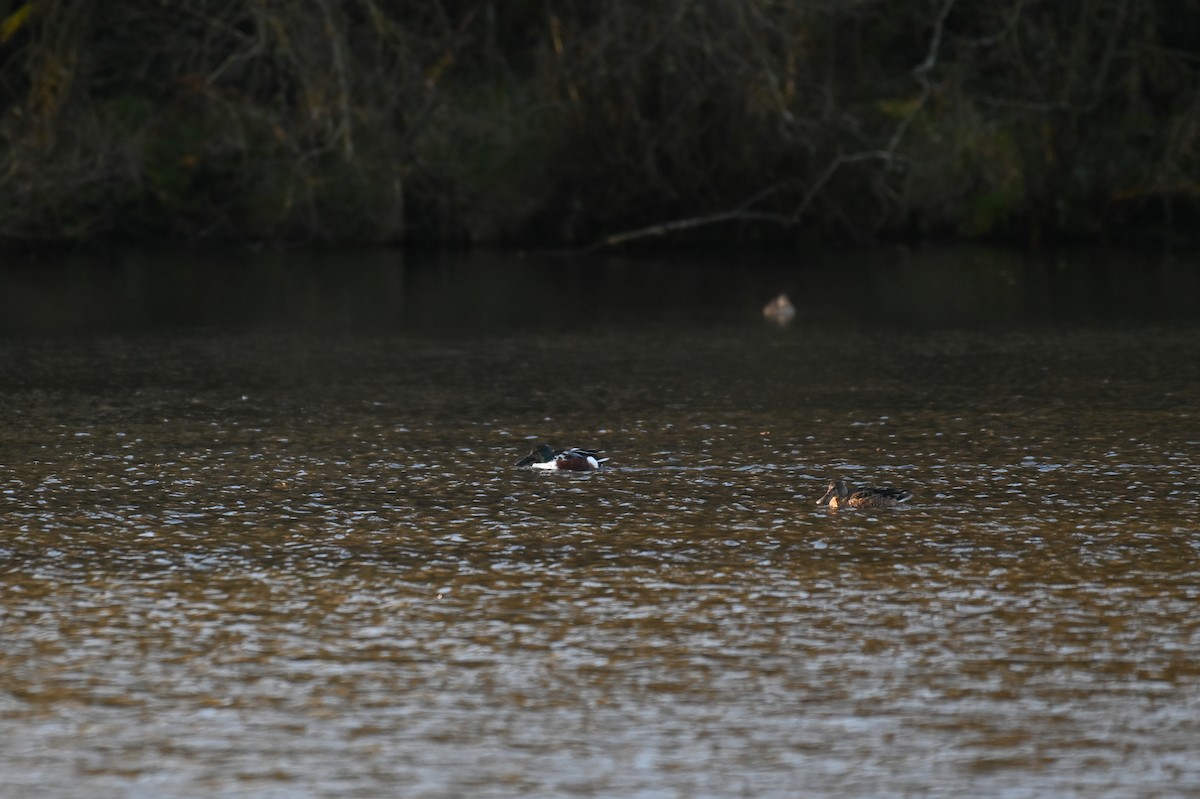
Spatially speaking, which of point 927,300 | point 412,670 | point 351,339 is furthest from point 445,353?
point 412,670

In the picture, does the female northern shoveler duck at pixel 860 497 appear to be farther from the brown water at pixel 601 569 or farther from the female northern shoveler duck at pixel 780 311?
the female northern shoveler duck at pixel 780 311

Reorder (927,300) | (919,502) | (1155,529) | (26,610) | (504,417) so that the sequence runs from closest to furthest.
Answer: (26,610) < (1155,529) < (919,502) < (504,417) < (927,300)

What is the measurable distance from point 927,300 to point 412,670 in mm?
13223

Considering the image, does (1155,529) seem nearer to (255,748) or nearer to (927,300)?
(255,748)

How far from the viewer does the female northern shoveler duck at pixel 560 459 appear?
395 inches

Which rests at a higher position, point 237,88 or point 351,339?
point 237,88

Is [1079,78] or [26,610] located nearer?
[26,610]

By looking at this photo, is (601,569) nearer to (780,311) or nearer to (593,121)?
(780,311)

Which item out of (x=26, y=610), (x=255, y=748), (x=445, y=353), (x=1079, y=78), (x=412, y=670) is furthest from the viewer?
(x=1079, y=78)

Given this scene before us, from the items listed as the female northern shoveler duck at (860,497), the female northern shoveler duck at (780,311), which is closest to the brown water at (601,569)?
the female northern shoveler duck at (860,497)

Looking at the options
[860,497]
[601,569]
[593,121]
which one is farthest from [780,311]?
[601,569]

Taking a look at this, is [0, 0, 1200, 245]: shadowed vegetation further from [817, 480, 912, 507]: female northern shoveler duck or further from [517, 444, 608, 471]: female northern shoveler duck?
[817, 480, 912, 507]: female northern shoveler duck

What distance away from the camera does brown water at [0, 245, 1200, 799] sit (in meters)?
5.78

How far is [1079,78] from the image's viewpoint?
83.7ft
